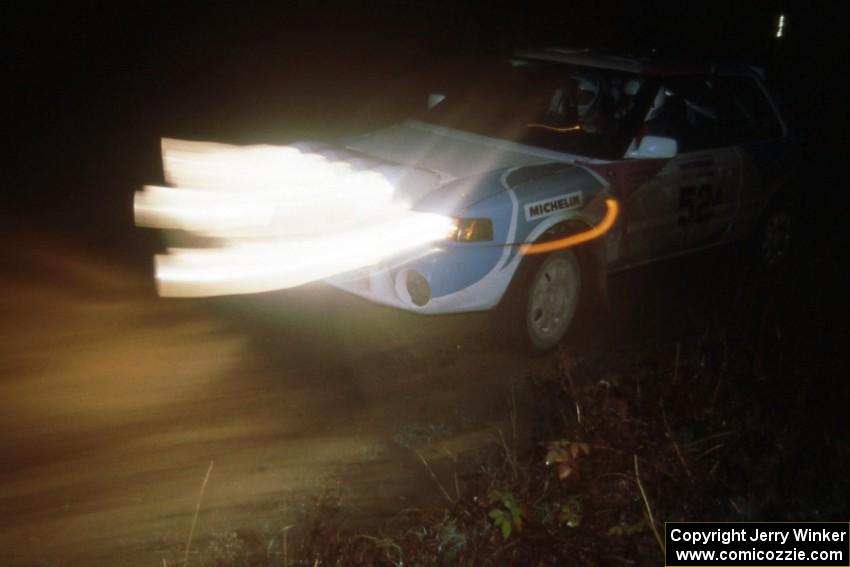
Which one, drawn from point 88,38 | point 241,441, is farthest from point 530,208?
point 88,38

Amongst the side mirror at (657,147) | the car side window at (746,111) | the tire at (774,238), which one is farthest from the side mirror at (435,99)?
the tire at (774,238)

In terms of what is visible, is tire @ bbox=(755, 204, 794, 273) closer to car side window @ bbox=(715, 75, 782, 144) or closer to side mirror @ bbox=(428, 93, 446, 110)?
car side window @ bbox=(715, 75, 782, 144)

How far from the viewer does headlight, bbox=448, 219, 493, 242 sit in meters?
4.80

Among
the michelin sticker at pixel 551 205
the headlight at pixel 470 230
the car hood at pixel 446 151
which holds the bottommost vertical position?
the headlight at pixel 470 230

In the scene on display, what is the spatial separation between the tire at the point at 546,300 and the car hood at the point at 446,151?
64 centimetres

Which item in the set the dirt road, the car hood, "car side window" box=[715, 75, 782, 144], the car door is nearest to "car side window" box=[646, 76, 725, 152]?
the car door

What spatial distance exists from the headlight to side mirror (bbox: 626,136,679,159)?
48.2 inches

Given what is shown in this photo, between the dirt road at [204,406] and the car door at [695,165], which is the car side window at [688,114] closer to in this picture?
the car door at [695,165]

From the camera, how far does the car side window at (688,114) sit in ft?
19.4

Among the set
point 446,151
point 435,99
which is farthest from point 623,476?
point 435,99

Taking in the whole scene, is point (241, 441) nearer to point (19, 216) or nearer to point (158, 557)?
point (158, 557)

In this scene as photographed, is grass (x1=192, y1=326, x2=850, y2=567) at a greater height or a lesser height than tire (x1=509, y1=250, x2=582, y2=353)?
lesser

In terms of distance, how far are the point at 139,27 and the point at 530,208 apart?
7.85 meters

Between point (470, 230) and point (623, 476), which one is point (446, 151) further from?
point (623, 476)
